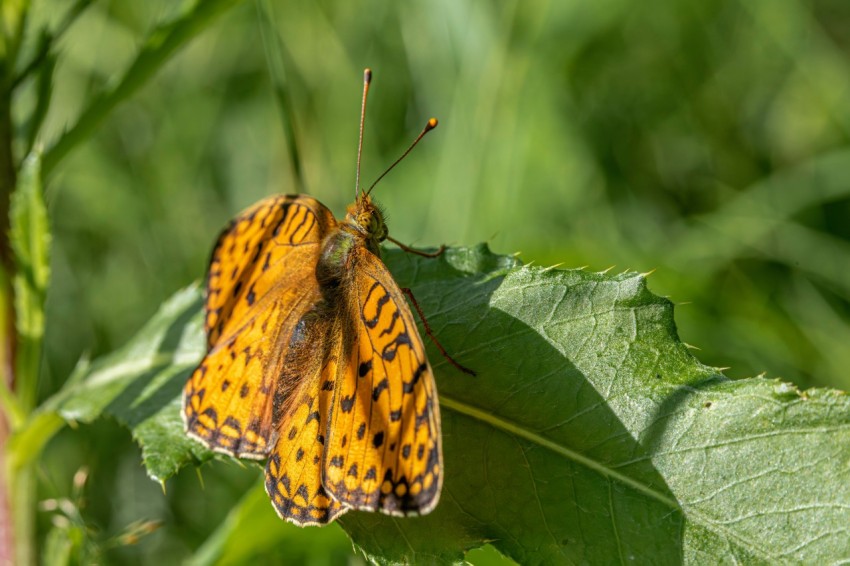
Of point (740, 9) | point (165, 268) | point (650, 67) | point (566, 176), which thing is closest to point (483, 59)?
point (566, 176)

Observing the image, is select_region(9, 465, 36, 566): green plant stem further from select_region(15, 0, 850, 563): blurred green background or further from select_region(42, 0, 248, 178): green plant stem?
select_region(15, 0, 850, 563): blurred green background

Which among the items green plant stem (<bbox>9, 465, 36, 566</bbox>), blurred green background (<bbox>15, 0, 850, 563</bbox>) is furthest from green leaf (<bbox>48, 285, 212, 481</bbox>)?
blurred green background (<bbox>15, 0, 850, 563</bbox>)

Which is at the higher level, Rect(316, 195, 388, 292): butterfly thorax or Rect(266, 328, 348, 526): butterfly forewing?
Rect(316, 195, 388, 292): butterfly thorax

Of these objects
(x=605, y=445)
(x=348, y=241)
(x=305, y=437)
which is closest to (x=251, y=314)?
(x=348, y=241)

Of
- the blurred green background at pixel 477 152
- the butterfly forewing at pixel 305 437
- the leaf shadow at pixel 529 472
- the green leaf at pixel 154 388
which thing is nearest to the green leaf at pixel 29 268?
the green leaf at pixel 154 388

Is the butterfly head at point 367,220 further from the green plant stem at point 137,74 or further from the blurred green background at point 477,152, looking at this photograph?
the blurred green background at point 477,152

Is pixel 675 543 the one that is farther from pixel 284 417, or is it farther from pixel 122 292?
pixel 122 292
